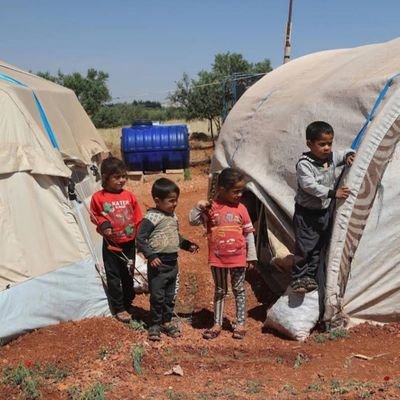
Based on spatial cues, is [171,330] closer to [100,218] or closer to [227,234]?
[227,234]

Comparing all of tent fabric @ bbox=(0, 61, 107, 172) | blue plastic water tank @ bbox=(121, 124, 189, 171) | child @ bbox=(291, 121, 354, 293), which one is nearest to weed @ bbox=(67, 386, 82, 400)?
child @ bbox=(291, 121, 354, 293)

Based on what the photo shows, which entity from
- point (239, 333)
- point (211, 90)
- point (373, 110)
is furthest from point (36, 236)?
point (211, 90)

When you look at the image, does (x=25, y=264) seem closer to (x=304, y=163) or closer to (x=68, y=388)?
(x=68, y=388)

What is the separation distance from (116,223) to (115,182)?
366 mm

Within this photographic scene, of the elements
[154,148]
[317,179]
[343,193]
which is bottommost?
[154,148]

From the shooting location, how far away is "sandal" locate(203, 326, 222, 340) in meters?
5.05

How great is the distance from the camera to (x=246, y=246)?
505cm

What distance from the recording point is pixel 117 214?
5145 mm

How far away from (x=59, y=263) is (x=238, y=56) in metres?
34.2

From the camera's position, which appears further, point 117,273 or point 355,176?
point 117,273

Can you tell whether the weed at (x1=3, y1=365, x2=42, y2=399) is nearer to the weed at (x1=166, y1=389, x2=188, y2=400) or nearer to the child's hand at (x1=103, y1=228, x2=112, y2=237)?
the weed at (x1=166, y1=389, x2=188, y2=400)

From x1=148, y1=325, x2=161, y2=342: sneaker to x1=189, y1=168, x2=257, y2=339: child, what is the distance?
0.41m

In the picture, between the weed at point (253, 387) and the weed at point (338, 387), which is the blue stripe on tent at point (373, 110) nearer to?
the weed at point (338, 387)

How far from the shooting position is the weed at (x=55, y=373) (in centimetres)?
414
